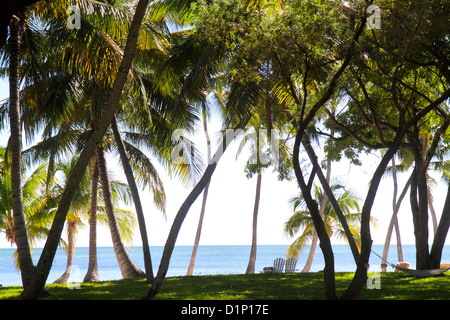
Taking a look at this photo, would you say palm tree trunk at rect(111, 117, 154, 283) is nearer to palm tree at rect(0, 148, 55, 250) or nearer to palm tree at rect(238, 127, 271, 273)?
palm tree at rect(238, 127, 271, 273)

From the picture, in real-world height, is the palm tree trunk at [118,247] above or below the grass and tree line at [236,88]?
below

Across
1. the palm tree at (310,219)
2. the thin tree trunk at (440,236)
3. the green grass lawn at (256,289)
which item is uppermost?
the palm tree at (310,219)

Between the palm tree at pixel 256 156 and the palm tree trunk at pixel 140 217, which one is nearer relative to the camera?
the palm tree trunk at pixel 140 217

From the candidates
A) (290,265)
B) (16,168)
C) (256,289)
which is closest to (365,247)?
(256,289)

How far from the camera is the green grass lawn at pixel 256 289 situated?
8.59 m

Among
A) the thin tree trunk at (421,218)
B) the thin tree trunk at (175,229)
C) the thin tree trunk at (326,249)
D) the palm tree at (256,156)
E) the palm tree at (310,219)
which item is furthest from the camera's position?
the palm tree at (310,219)

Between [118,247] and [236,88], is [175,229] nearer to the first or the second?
[236,88]

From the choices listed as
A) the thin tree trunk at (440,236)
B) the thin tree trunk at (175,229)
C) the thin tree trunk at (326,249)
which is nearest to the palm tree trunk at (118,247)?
the thin tree trunk at (175,229)

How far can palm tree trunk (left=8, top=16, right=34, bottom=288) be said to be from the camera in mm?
8570

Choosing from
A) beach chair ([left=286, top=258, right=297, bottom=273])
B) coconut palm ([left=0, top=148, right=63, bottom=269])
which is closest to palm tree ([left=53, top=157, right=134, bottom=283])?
coconut palm ([left=0, top=148, right=63, bottom=269])

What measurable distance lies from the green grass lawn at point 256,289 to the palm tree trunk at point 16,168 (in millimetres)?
766

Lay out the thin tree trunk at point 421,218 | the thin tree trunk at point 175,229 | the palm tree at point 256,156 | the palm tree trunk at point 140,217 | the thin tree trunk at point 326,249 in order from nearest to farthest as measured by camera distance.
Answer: the thin tree trunk at point 326,249
the thin tree trunk at point 175,229
the thin tree trunk at point 421,218
the palm tree trunk at point 140,217
the palm tree at point 256,156

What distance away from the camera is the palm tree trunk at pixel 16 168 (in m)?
8.57

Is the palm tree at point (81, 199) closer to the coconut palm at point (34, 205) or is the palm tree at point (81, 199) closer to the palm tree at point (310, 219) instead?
the coconut palm at point (34, 205)
